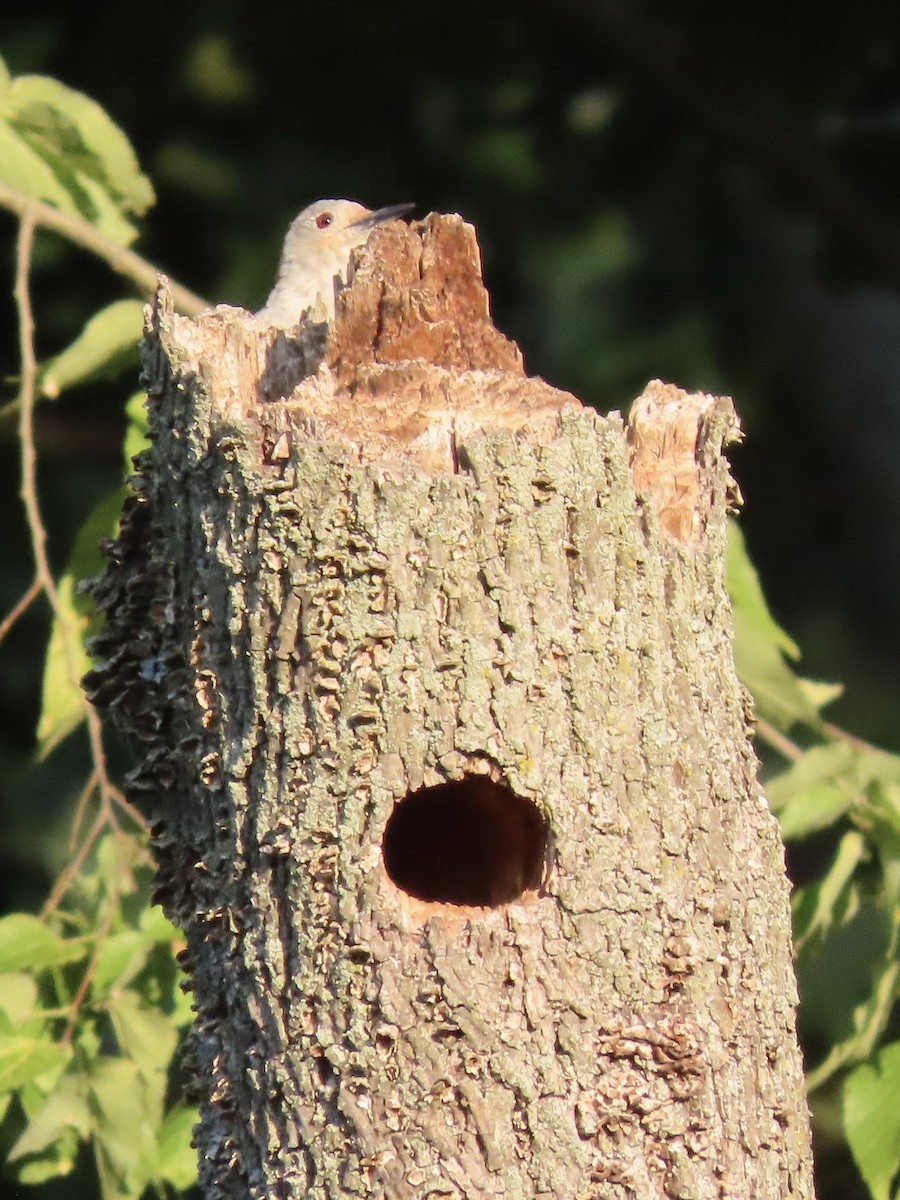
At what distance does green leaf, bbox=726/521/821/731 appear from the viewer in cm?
382

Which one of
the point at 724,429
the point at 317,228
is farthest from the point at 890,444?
the point at 724,429

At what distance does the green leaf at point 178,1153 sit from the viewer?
11.5 ft

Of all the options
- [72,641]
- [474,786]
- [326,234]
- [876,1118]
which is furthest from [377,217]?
[474,786]

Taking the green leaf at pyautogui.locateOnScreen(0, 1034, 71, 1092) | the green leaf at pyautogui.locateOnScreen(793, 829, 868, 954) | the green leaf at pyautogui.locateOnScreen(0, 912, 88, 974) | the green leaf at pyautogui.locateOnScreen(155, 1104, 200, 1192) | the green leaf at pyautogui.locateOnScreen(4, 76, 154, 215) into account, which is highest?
the green leaf at pyautogui.locateOnScreen(4, 76, 154, 215)

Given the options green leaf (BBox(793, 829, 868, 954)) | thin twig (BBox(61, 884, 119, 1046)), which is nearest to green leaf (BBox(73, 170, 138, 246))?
thin twig (BBox(61, 884, 119, 1046))

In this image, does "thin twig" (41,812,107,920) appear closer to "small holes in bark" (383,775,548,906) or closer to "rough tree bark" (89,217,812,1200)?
"small holes in bark" (383,775,548,906)

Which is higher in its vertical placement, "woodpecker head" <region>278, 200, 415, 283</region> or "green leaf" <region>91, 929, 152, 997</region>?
"woodpecker head" <region>278, 200, 415, 283</region>

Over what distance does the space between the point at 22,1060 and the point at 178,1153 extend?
352 millimetres

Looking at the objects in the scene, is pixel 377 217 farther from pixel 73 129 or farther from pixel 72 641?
pixel 72 641

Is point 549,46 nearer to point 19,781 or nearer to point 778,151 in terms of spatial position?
point 778,151

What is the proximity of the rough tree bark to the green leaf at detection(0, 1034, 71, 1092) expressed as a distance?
934 mm

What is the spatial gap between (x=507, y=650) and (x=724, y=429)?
50 cm

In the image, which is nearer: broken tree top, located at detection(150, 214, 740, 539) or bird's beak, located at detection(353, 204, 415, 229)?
broken tree top, located at detection(150, 214, 740, 539)

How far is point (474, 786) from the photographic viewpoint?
2570mm
